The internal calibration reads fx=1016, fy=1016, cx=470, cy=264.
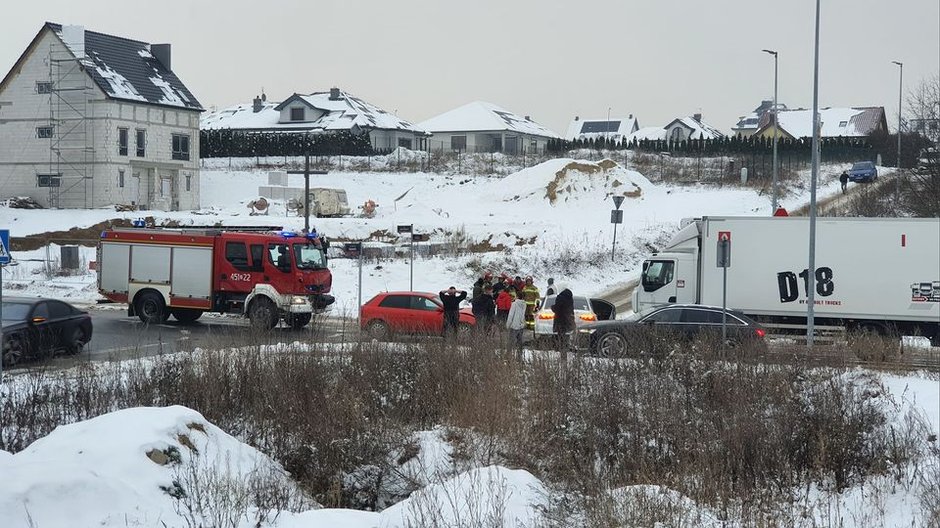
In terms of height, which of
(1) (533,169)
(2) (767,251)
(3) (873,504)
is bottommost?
(3) (873,504)

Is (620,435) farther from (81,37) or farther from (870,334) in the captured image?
(81,37)

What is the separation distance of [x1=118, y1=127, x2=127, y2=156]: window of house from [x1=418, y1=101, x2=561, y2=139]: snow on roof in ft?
131

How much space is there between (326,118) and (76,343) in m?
65.7

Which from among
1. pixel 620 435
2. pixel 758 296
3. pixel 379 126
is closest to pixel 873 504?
pixel 620 435

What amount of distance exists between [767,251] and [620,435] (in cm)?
1268

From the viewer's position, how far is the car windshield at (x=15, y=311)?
846 inches

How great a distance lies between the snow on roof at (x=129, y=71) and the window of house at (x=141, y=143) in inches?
75.1

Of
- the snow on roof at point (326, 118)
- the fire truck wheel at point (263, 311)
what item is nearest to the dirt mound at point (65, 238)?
the fire truck wheel at point (263, 311)

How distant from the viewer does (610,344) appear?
69.8 feet

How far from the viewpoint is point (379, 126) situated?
281ft

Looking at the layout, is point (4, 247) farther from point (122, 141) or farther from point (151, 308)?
point (122, 141)

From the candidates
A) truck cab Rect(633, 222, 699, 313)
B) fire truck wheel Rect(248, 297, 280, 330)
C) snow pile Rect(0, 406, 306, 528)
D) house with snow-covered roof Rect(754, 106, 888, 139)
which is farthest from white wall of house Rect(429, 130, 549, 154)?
snow pile Rect(0, 406, 306, 528)

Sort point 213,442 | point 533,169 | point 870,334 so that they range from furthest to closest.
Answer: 1. point 533,169
2. point 870,334
3. point 213,442

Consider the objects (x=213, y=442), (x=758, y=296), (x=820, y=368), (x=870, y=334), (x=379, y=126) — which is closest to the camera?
(x=213, y=442)
